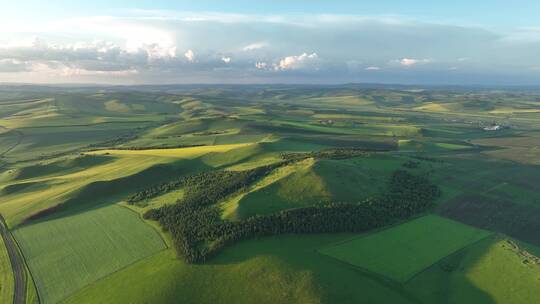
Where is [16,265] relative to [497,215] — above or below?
below

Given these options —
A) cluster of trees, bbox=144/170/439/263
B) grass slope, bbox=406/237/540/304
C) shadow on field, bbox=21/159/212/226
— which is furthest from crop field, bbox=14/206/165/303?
grass slope, bbox=406/237/540/304

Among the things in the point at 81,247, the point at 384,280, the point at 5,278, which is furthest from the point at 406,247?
the point at 5,278

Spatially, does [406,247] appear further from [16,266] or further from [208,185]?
[16,266]

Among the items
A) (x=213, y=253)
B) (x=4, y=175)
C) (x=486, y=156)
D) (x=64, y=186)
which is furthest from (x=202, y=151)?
(x=486, y=156)

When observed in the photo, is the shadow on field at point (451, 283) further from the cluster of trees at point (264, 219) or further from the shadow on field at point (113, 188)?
the shadow on field at point (113, 188)

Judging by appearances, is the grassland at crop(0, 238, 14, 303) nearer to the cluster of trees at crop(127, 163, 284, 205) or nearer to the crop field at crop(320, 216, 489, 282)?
the cluster of trees at crop(127, 163, 284, 205)

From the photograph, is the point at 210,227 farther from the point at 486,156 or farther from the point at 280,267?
the point at 486,156

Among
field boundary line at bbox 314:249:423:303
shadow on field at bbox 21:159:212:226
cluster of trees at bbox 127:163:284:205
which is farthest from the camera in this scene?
cluster of trees at bbox 127:163:284:205
